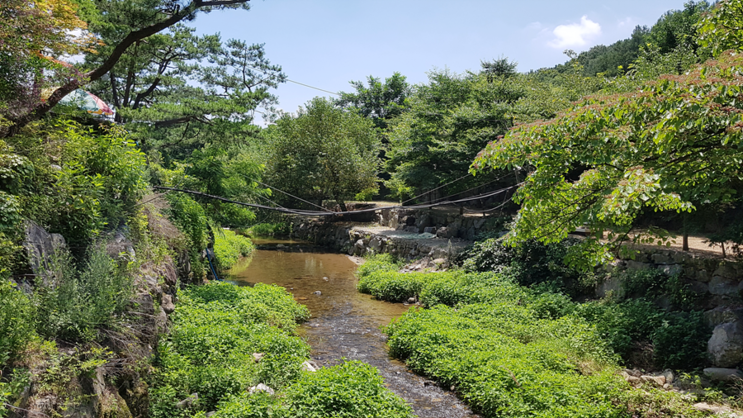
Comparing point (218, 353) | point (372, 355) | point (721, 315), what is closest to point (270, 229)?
point (372, 355)

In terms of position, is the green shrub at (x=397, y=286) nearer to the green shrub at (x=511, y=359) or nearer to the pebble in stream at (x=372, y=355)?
the pebble in stream at (x=372, y=355)

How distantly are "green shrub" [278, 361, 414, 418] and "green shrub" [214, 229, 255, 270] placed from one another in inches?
432

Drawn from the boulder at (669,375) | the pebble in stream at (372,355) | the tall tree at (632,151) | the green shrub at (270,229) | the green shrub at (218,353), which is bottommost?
the pebble in stream at (372,355)

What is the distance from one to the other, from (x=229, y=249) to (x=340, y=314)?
8.71 meters

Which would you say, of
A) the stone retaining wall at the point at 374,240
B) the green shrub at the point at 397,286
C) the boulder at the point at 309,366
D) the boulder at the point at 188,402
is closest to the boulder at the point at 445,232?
the stone retaining wall at the point at 374,240

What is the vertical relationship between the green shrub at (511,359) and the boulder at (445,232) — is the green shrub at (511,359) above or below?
below

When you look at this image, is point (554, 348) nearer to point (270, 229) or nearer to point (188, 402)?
point (188, 402)

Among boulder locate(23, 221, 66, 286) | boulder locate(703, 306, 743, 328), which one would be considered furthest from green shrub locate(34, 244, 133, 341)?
boulder locate(703, 306, 743, 328)

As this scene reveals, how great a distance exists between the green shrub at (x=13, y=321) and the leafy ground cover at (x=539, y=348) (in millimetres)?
5676

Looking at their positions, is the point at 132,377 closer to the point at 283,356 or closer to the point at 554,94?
the point at 283,356

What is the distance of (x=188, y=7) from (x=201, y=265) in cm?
684

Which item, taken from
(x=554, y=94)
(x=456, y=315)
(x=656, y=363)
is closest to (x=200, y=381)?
(x=456, y=315)

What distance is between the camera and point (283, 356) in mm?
7391

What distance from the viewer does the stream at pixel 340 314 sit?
24.1ft
